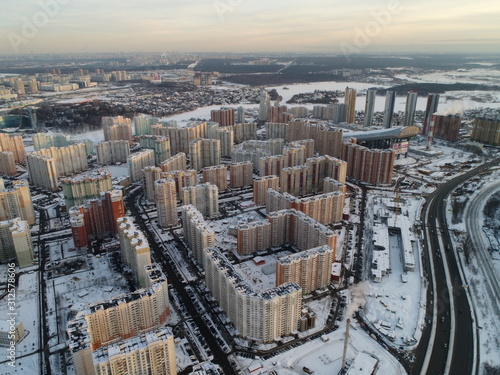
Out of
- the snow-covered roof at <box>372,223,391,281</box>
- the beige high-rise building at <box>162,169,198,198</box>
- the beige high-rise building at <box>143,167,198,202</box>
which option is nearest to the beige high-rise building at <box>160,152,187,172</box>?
the beige high-rise building at <box>143,167,198,202</box>

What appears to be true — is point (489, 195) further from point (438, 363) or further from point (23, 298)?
point (23, 298)

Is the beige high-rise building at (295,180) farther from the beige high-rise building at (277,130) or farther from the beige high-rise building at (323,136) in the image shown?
the beige high-rise building at (277,130)

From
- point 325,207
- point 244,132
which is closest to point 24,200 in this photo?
point 325,207

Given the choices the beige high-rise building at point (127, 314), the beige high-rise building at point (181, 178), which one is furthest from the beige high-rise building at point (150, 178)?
the beige high-rise building at point (127, 314)

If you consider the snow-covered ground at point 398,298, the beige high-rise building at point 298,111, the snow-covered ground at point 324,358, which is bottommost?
the snow-covered ground at point 324,358

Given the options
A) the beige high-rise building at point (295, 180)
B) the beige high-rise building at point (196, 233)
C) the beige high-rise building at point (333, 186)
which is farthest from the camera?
the beige high-rise building at point (295, 180)

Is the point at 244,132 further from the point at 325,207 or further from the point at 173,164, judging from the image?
the point at 325,207

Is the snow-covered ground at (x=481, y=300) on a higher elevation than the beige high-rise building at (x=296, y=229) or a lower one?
lower
